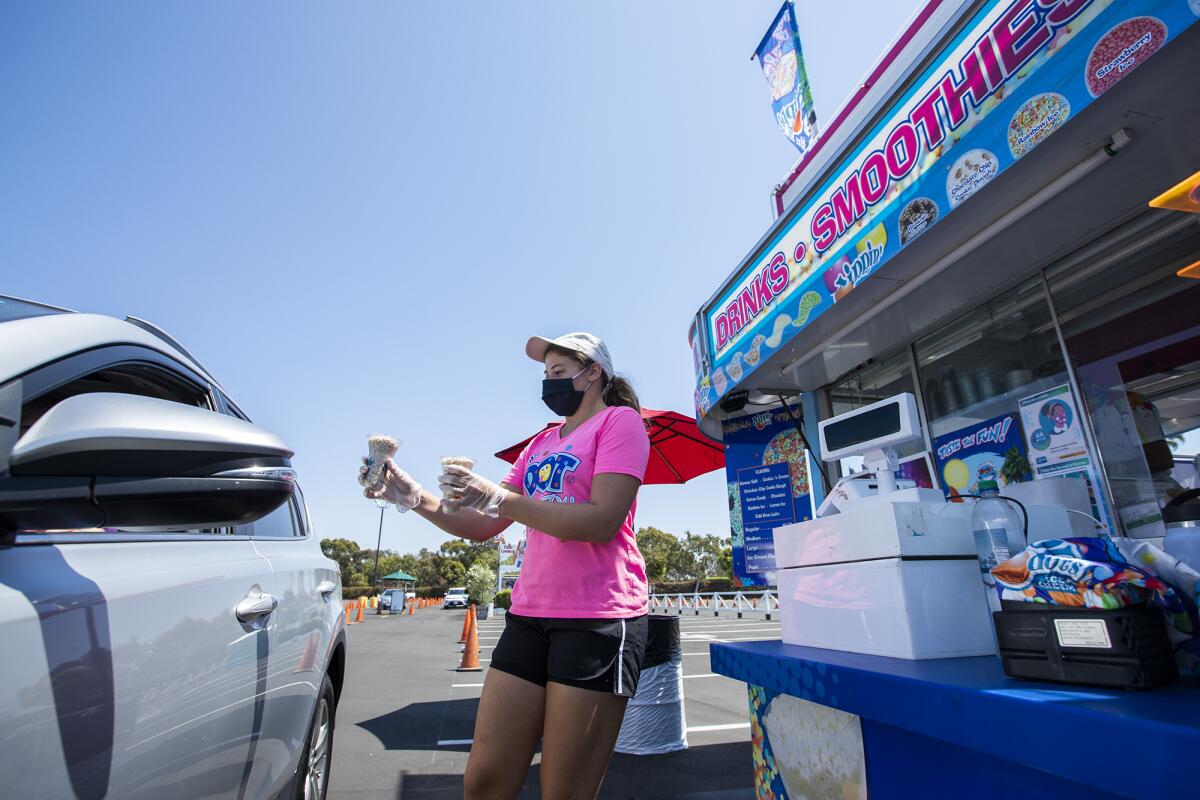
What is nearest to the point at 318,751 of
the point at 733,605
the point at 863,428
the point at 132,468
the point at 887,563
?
the point at 132,468

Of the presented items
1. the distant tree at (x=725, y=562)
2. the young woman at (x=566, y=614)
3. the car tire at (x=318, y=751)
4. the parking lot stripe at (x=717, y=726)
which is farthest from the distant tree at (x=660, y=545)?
the young woman at (x=566, y=614)

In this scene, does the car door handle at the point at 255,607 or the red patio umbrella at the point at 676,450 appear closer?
the car door handle at the point at 255,607

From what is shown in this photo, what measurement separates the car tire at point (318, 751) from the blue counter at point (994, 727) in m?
1.69

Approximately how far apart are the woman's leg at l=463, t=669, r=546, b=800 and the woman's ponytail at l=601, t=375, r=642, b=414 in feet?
3.23

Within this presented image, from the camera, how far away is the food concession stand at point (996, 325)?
1.22 m

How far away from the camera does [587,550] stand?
179 centimetres

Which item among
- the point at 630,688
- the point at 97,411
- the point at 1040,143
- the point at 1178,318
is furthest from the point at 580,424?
the point at 1178,318

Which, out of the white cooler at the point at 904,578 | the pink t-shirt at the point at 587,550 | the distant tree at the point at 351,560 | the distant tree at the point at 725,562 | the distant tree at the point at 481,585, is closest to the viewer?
the white cooler at the point at 904,578

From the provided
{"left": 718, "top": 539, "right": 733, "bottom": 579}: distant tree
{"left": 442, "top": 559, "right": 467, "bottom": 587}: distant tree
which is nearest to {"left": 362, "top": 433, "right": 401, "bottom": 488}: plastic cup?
{"left": 718, "top": 539, "right": 733, "bottom": 579}: distant tree

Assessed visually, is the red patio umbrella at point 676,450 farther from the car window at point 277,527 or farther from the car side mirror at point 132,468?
the car side mirror at point 132,468

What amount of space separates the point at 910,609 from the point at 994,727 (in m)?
0.53

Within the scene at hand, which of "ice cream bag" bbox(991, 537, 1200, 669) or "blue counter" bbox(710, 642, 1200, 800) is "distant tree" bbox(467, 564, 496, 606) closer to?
"blue counter" bbox(710, 642, 1200, 800)

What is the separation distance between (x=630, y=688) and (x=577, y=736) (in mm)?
194

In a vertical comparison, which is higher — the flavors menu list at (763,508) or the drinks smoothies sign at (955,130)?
Result: the drinks smoothies sign at (955,130)
